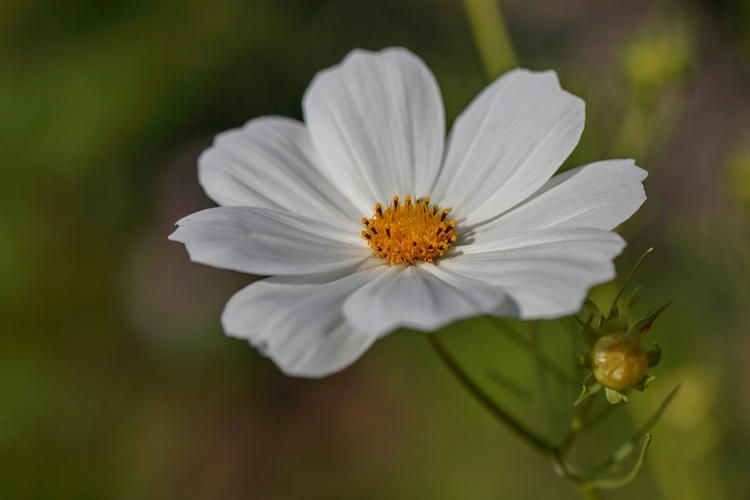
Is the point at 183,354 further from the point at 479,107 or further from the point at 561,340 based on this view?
the point at 479,107

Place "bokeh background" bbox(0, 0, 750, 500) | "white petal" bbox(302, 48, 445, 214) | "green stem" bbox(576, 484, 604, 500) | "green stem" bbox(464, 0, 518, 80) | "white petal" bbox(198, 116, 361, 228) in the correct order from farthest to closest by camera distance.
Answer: "bokeh background" bbox(0, 0, 750, 500) < "green stem" bbox(464, 0, 518, 80) < "white petal" bbox(302, 48, 445, 214) < "white petal" bbox(198, 116, 361, 228) < "green stem" bbox(576, 484, 604, 500)

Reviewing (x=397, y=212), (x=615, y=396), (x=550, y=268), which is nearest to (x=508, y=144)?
(x=397, y=212)

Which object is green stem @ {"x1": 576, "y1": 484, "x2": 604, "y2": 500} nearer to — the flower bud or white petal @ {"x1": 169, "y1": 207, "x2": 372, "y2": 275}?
the flower bud

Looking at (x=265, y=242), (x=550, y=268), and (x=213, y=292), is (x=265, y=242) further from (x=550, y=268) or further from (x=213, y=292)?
(x=213, y=292)

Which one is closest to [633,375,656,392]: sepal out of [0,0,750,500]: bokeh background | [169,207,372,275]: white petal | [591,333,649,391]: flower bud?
[591,333,649,391]: flower bud

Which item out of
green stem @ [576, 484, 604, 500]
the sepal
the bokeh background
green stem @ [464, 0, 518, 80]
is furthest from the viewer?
the bokeh background

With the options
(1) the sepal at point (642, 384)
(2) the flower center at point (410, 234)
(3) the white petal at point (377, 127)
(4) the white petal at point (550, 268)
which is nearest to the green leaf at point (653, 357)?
(1) the sepal at point (642, 384)

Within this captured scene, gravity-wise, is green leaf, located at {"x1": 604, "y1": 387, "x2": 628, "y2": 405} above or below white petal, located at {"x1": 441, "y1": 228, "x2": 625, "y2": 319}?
below

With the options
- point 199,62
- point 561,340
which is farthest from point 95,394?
point 561,340
